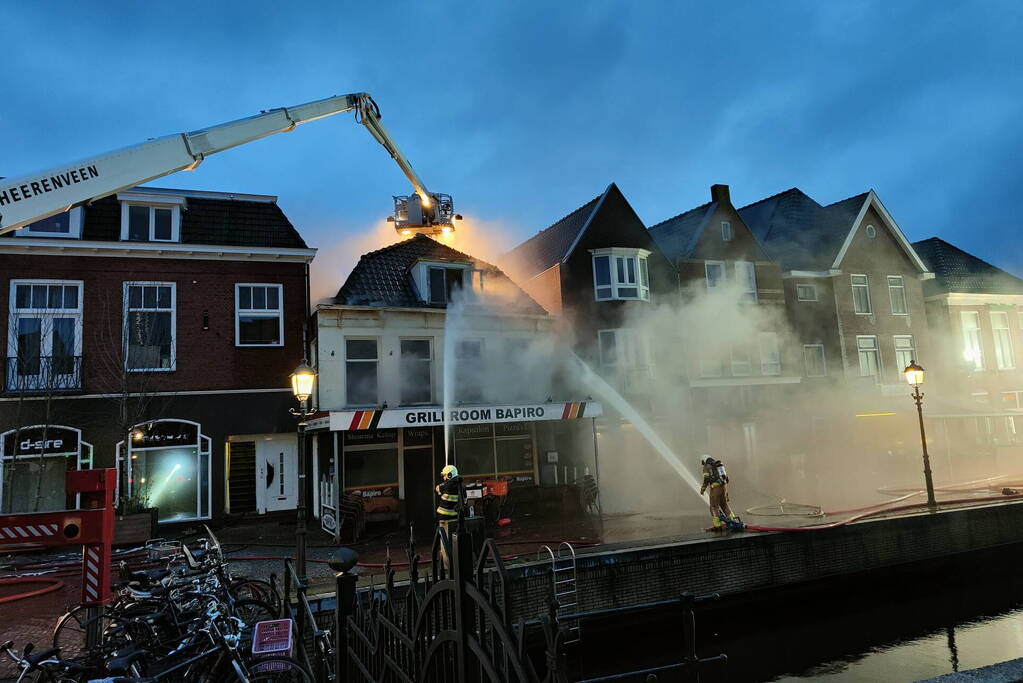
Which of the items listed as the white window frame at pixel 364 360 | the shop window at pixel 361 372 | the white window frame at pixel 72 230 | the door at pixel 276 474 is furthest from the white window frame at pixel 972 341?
the white window frame at pixel 72 230

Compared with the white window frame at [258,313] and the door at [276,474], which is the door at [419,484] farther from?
the white window frame at [258,313]

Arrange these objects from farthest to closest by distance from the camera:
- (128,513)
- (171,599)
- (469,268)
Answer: (469,268)
(128,513)
(171,599)

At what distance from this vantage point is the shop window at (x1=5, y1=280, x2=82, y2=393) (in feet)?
55.7

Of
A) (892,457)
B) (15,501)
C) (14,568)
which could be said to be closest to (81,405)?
(15,501)

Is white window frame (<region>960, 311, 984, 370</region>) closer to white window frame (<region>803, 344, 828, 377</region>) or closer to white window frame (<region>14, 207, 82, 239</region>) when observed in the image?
white window frame (<region>803, 344, 828, 377</region>)

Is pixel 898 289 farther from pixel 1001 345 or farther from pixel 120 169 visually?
pixel 120 169

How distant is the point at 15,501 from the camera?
55.4 feet

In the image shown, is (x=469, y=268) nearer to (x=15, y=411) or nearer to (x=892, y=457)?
(x=15, y=411)

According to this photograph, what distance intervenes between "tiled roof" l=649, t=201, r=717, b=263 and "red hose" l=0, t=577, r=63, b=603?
75.5 ft

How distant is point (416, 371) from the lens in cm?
2041

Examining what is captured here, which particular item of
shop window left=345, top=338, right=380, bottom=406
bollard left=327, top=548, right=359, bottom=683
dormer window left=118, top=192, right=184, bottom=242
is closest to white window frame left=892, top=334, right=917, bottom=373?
shop window left=345, top=338, right=380, bottom=406

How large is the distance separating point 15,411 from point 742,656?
1868cm

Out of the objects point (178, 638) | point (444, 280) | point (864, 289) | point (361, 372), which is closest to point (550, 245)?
point (444, 280)

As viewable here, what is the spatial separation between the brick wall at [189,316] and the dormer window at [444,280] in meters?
3.85
